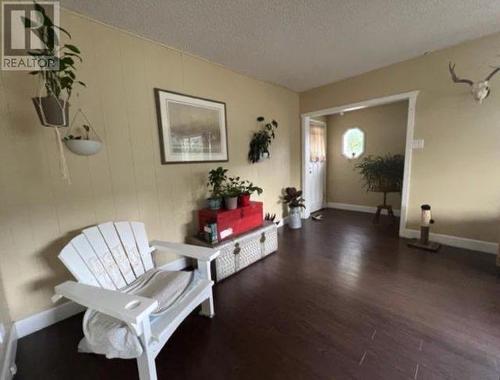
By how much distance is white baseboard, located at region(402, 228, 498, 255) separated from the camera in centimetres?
252

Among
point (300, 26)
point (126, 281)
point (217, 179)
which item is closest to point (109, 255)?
point (126, 281)

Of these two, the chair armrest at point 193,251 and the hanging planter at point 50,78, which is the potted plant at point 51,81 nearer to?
the hanging planter at point 50,78

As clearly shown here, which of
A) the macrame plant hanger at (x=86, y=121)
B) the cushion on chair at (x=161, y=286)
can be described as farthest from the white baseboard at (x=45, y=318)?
the macrame plant hanger at (x=86, y=121)

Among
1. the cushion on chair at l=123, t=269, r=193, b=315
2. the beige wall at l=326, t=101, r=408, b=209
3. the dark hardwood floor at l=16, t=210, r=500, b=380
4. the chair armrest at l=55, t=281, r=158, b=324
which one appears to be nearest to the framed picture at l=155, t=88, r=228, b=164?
the cushion on chair at l=123, t=269, r=193, b=315

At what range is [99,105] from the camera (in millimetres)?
1819


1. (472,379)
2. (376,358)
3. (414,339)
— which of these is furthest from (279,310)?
(472,379)

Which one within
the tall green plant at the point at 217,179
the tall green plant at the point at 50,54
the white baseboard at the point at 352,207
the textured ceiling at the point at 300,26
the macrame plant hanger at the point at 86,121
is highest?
the textured ceiling at the point at 300,26

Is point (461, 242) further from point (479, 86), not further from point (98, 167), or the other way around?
point (98, 167)

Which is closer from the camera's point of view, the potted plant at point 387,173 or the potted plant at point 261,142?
the potted plant at point 261,142

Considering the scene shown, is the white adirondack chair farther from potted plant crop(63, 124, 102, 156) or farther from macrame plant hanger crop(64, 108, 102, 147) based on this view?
macrame plant hanger crop(64, 108, 102, 147)

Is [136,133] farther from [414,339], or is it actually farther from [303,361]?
[414,339]

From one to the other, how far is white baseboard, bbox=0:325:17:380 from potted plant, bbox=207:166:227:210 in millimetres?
1703

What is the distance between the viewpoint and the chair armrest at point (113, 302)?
38.9 inches

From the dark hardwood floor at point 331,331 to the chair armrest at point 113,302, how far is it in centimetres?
51
